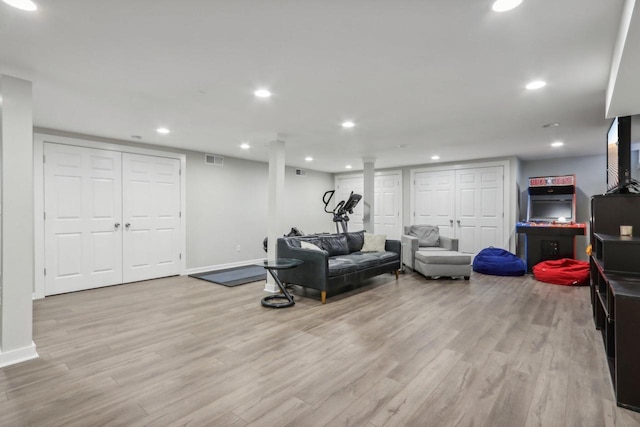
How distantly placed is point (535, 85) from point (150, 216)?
5654 mm

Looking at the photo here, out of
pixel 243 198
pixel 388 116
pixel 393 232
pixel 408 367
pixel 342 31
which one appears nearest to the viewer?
pixel 342 31

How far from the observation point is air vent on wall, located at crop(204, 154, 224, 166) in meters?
6.25

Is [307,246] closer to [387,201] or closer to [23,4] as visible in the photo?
[23,4]

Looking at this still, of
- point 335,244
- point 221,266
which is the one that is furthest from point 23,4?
point 221,266

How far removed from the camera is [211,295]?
4.46 m

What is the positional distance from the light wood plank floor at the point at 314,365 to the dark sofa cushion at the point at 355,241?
1634mm

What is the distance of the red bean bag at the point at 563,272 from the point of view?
4.96 m

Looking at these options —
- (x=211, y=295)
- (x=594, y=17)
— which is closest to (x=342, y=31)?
(x=594, y=17)

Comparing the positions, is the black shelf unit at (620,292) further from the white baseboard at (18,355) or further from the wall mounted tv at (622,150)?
the white baseboard at (18,355)

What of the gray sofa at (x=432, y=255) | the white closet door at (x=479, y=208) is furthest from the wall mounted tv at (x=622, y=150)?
the white closet door at (x=479, y=208)

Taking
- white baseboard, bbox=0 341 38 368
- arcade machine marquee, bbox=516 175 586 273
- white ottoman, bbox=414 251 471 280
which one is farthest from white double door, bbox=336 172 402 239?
white baseboard, bbox=0 341 38 368

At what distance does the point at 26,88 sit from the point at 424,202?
23.2ft

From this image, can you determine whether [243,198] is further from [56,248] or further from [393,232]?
[393,232]

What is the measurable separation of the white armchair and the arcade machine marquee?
1.28m
